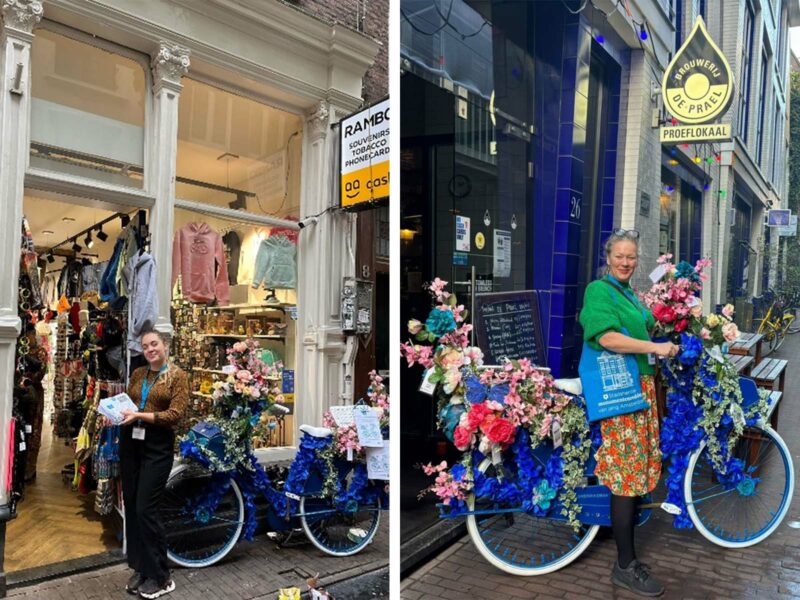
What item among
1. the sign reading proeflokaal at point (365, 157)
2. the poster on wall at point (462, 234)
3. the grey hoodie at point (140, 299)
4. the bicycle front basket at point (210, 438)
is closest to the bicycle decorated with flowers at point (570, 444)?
the poster on wall at point (462, 234)

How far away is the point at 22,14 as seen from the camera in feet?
12.3

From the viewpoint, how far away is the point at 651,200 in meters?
2.65

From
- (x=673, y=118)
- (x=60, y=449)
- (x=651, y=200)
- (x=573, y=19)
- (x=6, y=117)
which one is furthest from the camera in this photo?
(x=60, y=449)

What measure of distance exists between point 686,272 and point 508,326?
3.06ft

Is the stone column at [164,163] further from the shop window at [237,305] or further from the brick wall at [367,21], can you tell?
the brick wall at [367,21]

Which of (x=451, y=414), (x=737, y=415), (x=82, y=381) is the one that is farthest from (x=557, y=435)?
(x=82, y=381)

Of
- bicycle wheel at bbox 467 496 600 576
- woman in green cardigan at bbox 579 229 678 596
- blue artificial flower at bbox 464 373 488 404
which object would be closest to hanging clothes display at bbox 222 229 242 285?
blue artificial flower at bbox 464 373 488 404

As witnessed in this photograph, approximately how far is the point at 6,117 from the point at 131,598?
105 inches

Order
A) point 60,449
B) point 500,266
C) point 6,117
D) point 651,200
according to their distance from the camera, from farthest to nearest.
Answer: point 60,449 < point 6,117 < point 500,266 < point 651,200

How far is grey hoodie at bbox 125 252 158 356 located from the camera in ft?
13.3

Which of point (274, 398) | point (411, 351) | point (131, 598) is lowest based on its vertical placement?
point (131, 598)

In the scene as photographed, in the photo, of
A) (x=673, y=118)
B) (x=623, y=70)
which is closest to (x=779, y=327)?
(x=673, y=118)

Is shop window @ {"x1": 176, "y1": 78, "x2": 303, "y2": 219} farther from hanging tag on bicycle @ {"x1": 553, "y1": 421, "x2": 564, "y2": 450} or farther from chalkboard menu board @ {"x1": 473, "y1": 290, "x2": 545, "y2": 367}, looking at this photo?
hanging tag on bicycle @ {"x1": 553, "y1": 421, "x2": 564, "y2": 450}

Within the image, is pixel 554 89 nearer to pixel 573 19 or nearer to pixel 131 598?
pixel 573 19
